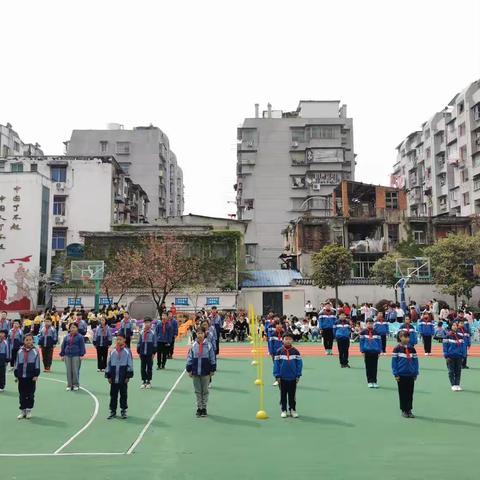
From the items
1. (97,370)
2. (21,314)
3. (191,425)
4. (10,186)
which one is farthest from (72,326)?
(10,186)

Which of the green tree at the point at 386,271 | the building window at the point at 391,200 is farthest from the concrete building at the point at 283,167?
the green tree at the point at 386,271

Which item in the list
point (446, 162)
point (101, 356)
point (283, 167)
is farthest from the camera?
point (283, 167)

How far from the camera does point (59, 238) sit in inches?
2047

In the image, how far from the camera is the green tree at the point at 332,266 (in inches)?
1652

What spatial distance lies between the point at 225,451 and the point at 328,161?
205ft

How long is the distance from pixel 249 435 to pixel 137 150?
2586 inches

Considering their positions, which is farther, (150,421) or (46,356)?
(46,356)

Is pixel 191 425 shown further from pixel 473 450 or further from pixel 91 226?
pixel 91 226

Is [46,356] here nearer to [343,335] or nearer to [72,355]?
[72,355]

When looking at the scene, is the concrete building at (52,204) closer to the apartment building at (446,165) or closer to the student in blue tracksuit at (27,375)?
the apartment building at (446,165)

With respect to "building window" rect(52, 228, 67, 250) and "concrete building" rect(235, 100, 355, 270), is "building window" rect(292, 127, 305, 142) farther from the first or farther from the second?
"building window" rect(52, 228, 67, 250)

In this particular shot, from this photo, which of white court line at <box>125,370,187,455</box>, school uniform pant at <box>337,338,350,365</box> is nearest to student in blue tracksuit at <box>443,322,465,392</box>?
school uniform pant at <box>337,338,350,365</box>

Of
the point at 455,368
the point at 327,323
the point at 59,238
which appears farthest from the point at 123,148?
the point at 455,368

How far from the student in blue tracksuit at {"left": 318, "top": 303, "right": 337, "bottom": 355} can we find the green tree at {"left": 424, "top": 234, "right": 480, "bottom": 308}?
20668 millimetres
